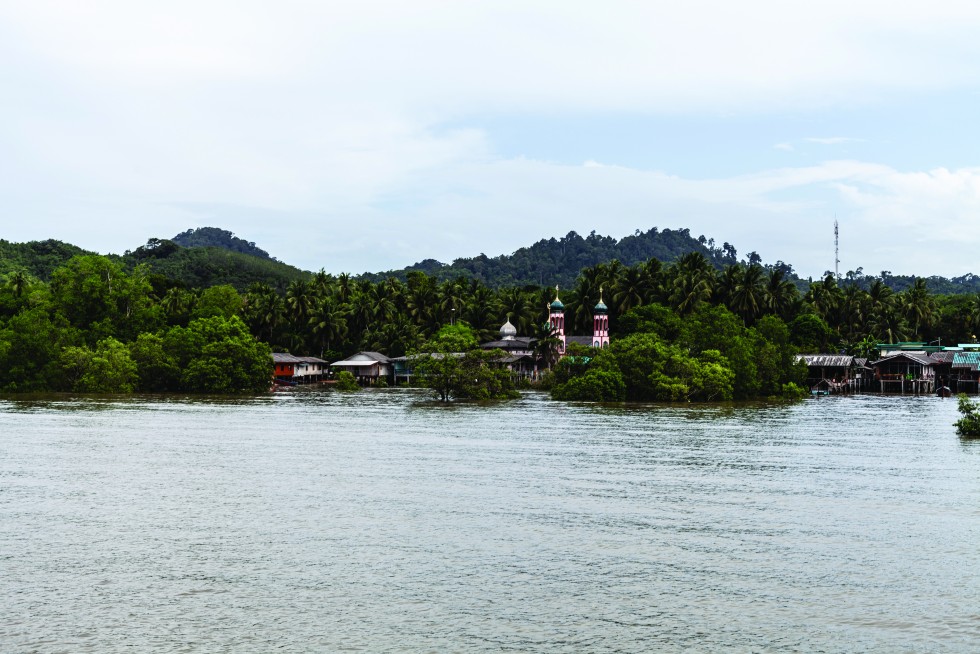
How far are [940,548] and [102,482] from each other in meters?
29.0

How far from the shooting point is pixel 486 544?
26.5 m

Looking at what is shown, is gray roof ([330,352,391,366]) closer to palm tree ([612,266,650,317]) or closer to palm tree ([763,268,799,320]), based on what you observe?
palm tree ([612,266,650,317])

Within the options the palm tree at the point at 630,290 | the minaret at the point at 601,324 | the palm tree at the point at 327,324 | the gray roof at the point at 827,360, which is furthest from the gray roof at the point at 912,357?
the palm tree at the point at 327,324

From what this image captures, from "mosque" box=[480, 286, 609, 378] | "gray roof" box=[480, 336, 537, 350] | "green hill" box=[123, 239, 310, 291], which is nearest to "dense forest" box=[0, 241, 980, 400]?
"mosque" box=[480, 286, 609, 378]

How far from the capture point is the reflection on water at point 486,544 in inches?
779

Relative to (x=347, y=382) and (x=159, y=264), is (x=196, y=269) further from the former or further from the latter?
(x=347, y=382)

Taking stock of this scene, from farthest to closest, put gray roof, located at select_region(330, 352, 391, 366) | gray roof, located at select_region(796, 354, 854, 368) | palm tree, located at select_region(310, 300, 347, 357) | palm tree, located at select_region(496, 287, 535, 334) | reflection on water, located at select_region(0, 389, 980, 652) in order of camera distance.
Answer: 1. palm tree, located at select_region(496, 287, 535, 334)
2. palm tree, located at select_region(310, 300, 347, 357)
3. gray roof, located at select_region(330, 352, 391, 366)
4. gray roof, located at select_region(796, 354, 854, 368)
5. reflection on water, located at select_region(0, 389, 980, 652)

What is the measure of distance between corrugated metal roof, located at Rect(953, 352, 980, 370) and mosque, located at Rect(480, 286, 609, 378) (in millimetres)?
42102

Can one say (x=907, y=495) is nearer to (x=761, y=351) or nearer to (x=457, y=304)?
(x=761, y=351)

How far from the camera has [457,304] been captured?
13262 cm

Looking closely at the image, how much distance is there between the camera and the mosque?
388ft

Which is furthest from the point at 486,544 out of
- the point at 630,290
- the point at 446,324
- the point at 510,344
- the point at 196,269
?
the point at 196,269

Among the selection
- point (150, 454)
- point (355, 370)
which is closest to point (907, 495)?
point (150, 454)

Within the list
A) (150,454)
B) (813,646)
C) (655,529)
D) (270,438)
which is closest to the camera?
(813,646)
